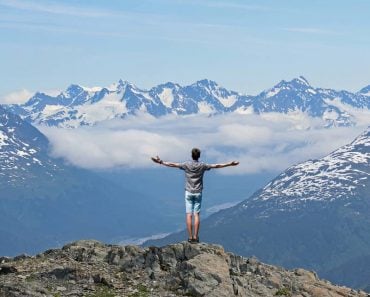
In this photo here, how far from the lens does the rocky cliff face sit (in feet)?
127

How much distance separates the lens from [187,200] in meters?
41.4

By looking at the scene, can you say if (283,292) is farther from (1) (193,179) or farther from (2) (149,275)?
(1) (193,179)

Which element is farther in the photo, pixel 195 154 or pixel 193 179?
pixel 193 179

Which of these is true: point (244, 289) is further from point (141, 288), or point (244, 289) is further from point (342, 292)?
point (342, 292)

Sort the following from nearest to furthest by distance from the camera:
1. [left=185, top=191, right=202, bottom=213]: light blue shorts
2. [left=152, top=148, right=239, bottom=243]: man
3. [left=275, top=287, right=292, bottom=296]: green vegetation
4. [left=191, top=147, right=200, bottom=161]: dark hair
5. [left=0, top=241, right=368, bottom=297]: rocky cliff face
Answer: [left=0, top=241, right=368, bottom=297]: rocky cliff face, [left=191, top=147, right=200, bottom=161]: dark hair, [left=152, top=148, right=239, bottom=243]: man, [left=185, top=191, right=202, bottom=213]: light blue shorts, [left=275, top=287, right=292, bottom=296]: green vegetation

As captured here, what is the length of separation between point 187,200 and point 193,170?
68.5 inches

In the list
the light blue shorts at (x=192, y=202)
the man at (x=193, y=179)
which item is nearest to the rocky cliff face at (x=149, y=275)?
the man at (x=193, y=179)

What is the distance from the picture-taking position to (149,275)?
41.4 m

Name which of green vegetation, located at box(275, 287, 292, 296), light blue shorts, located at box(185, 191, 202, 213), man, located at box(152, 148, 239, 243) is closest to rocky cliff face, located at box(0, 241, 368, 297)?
green vegetation, located at box(275, 287, 292, 296)

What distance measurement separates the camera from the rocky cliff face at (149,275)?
3859 centimetres

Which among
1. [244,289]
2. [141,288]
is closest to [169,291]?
[141,288]

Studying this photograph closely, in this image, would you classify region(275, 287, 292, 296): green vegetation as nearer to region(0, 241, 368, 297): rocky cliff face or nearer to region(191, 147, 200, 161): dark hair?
region(0, 241, 368, 297): rocky cliff face

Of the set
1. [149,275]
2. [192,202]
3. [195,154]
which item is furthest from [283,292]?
[195,154]

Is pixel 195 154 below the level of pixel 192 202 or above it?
above
